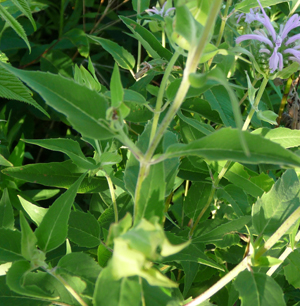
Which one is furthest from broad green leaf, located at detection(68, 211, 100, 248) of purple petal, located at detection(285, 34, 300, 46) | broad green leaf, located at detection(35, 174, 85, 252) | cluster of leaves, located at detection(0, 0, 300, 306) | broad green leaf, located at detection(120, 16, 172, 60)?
purple petal, located at detection(285, 34, 300, 46)

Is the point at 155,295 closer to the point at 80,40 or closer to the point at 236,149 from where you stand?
the point at 236,149

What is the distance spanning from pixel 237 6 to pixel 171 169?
1.16 ft

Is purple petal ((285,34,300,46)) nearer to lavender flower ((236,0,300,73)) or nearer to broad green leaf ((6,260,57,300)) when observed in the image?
lavender flower ((236,0,300,73))

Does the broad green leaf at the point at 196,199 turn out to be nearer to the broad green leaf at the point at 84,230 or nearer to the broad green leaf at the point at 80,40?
the broad green leaf at the point at 84,230

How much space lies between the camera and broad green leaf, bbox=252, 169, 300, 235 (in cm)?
46

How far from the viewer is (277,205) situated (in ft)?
1.52

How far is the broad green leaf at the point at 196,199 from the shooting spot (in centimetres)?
64

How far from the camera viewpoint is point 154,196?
13.4 inches

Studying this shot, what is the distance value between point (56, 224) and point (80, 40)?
79 centimetres

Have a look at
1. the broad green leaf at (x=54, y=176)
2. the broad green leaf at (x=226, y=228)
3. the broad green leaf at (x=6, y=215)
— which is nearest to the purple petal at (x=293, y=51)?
the broad green leaf at (x=226, y=228)

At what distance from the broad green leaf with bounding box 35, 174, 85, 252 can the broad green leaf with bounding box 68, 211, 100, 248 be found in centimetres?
11

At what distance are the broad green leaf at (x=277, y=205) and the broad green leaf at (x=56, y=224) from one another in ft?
0.78

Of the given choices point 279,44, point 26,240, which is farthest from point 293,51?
point 26,240

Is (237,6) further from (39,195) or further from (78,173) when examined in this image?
(39,195)
